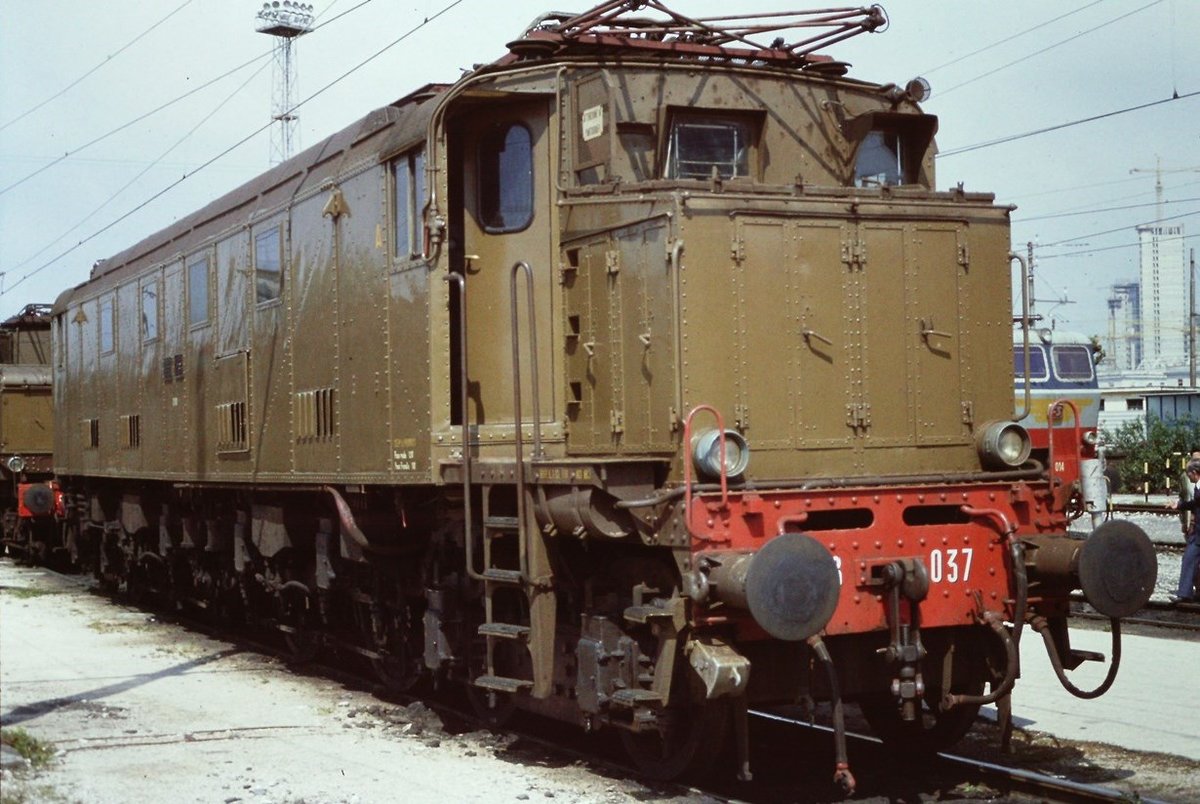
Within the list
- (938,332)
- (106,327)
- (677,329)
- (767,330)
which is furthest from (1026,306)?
(106,327)

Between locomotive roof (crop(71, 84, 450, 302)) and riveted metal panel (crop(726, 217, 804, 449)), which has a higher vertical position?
locomotive roof (crop(71, 84, 450, 302))

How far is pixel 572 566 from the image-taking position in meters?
9.20

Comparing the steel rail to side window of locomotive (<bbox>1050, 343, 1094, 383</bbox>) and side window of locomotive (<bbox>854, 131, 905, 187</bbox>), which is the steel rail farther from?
side window of locomotive (<bbox>1050, 343, 1094, 383</bbox>)

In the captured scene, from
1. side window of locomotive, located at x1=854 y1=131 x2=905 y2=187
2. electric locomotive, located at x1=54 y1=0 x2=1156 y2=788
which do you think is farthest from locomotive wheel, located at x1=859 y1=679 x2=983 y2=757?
side window of locomotive, located at x1=854 y1=131 x2=905 y2=187

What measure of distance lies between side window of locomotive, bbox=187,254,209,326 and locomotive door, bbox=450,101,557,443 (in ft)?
19.6

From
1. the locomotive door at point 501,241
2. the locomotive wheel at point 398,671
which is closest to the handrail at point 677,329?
the locomotive door at point 501,241

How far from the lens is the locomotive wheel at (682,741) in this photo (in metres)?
8.33

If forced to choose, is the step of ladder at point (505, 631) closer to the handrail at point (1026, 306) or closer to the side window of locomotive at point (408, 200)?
the side window of locomotive at point (408, 200)

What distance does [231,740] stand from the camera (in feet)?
32.6

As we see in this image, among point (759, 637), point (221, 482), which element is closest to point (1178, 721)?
point (759, 637)

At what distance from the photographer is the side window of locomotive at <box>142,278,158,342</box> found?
17.1 meters

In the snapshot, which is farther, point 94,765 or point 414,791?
point 94,765

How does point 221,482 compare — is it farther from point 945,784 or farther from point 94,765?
point 945,784

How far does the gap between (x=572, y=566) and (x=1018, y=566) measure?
8.82ft
